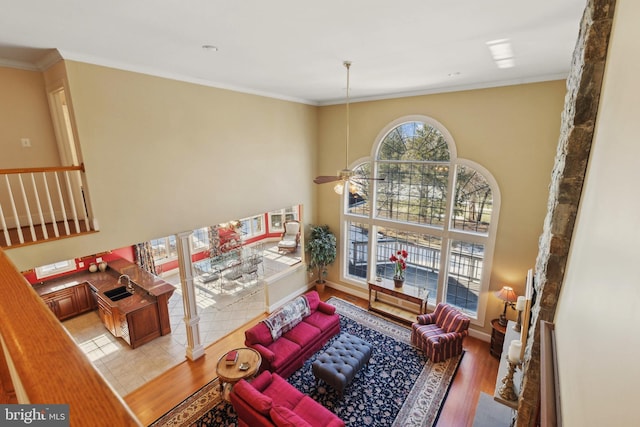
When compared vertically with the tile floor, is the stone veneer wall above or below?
above

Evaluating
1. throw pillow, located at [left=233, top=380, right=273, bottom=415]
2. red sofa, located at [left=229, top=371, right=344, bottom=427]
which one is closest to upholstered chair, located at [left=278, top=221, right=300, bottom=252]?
red sofa, located at [left=229, top=371, right=344, bottom=427]

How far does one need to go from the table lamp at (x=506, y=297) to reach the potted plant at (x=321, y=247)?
11.9 feet

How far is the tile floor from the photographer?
534 centimetres

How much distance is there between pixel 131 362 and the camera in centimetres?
561

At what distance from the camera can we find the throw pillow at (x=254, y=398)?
11.3 feet

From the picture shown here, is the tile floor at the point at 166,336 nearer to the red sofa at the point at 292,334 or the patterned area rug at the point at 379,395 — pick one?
the patterned area rug at the point at 379,395

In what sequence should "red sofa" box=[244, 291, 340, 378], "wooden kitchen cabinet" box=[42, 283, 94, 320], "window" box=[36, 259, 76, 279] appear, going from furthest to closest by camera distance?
"window" box=[36, 259, 76, 279]
"wooden kitchen cabinet" box=[42, 283, 94, 320]
"red sofa" box=[244, 291, 340, 378]

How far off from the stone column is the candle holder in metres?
4.68

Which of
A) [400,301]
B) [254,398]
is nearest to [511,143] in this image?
[400,301]

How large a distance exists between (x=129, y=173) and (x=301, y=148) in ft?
12.3

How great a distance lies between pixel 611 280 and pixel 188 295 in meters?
5.53

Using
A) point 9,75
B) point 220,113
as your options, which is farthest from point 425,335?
point 9,75

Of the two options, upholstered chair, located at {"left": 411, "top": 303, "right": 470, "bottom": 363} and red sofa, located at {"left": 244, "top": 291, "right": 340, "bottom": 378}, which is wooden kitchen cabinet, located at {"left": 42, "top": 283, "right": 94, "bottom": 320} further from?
upholstered chair, located at {"left": 411, "top": 303, "right": 470, "bottom": 363}

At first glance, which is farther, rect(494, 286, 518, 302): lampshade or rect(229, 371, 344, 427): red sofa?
rect(494, 286, 518, 302): lampshade
